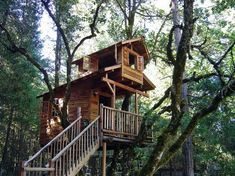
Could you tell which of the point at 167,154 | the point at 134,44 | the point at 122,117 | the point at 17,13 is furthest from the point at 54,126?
the point at 167,154

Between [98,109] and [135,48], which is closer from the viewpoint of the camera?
[98,109]

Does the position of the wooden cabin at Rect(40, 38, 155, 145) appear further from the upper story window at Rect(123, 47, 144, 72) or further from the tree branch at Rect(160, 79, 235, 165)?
the tree branch at Rect(160, 79, 235, 165)

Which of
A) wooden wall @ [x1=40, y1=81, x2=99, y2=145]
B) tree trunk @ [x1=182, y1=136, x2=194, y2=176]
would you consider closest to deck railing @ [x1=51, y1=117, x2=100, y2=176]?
wooden wall @ [x1=40, y1=81, x2=99, y2=145]

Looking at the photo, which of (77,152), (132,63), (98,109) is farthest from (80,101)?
(77,152)

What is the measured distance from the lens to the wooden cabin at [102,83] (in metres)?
15.6

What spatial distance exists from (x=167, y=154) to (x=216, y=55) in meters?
13.0

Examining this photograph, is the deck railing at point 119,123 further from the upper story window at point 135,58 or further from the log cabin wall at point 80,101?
the upper story window at point 135,58

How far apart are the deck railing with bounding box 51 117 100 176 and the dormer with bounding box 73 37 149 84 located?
165 inches

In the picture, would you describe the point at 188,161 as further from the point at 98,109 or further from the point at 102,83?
the point at 102,83

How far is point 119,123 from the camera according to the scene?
549 inches

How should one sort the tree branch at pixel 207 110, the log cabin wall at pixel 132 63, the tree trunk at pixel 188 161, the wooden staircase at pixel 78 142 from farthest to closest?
the log cabin wall at pixel 132 63 < the tree trunk at pixel 188 161 < the wooden staircase at pixel 78 142 < the tree branch at pixel 207 110

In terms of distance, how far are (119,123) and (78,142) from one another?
3.22m

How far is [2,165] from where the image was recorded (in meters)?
20.7

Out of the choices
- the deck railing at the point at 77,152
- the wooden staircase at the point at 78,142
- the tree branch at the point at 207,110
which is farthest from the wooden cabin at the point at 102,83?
the tree branch at the point at 207,110
